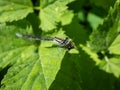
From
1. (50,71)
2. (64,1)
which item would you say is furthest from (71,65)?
(64,1)

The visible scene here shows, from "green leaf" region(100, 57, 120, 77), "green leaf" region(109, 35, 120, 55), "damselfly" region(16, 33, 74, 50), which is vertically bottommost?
"green leaf" region(100, 57, 120, 77)

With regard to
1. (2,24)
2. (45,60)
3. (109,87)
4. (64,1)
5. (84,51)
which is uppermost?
(64,1)

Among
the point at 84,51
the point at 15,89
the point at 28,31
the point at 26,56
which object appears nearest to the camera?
the point at 15,89

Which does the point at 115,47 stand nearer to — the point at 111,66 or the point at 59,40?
the point at 111,66

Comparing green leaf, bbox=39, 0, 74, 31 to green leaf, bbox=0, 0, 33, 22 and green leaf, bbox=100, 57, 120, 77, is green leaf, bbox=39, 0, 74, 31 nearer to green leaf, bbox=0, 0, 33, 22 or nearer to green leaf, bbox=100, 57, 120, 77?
green leaf, bbox=0, 0, 33, 22

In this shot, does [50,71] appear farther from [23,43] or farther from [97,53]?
[97,53]

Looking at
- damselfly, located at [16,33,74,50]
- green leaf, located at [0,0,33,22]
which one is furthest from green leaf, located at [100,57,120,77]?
green leaf, located at [0,0,33,22]
